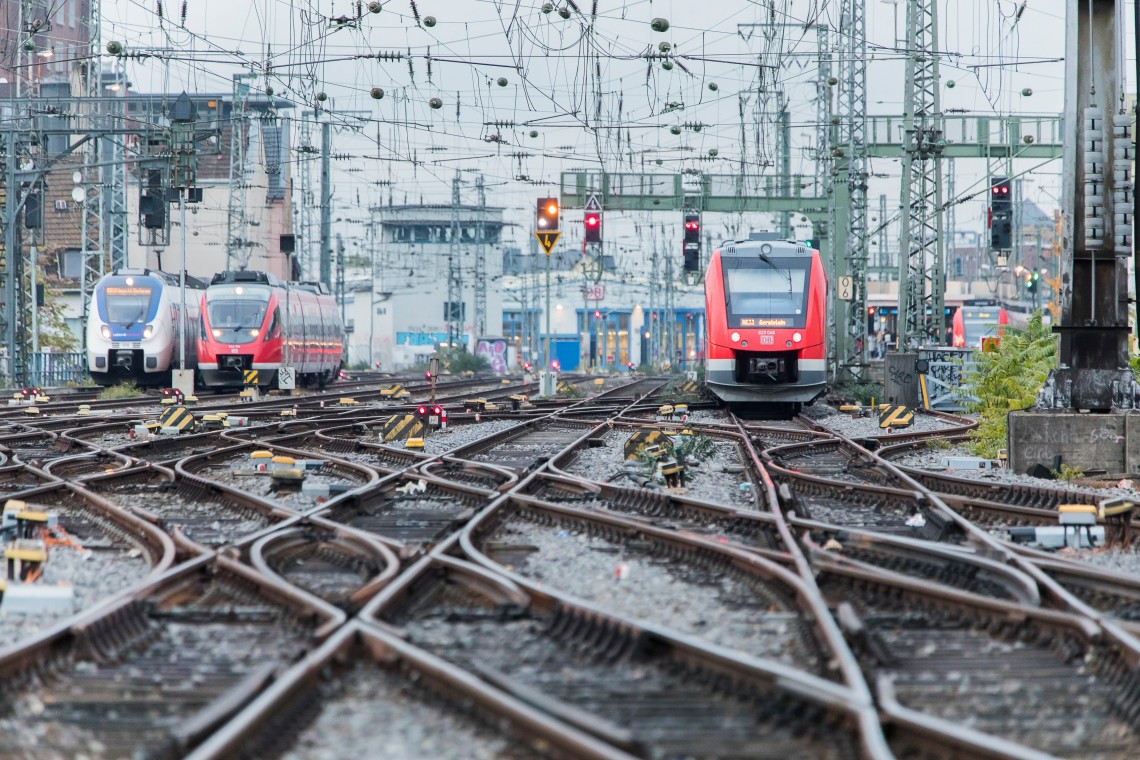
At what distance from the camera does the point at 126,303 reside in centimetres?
3509

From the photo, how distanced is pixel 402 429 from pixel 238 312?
64.8ft

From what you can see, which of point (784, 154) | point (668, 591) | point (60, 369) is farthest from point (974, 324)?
point (668, 591)

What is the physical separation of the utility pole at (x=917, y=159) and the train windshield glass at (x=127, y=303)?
729 inches

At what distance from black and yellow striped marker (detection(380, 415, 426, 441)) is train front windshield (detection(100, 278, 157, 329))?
64.1ft

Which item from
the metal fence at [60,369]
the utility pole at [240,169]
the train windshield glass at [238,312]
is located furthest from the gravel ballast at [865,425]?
the metal fence at [60,369]

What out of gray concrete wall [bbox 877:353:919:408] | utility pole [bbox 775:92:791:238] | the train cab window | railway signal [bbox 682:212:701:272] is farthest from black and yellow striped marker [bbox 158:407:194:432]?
utility pole [bbox 775:92:791:238]

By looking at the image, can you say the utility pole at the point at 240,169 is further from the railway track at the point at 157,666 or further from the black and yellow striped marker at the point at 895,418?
the railway track at the point at 157,666

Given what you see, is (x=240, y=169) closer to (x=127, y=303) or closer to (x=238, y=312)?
(x=238, y=312)

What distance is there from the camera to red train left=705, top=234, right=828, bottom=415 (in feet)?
77.6

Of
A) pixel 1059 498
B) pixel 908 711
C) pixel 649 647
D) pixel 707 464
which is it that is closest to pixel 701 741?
pixel 908 711

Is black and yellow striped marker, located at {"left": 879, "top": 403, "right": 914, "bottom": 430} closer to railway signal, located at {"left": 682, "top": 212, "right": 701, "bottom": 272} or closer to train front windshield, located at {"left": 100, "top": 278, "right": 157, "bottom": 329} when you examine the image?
railway signal, located at {"left": 682, "top": 212, "right": 701, "bottom": 272}

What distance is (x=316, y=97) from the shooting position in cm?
2695

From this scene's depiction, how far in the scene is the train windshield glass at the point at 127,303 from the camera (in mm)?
35031

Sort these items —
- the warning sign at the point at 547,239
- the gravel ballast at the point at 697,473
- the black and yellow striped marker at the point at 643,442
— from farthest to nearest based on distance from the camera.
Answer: the warning sign at the point at 547,239 < the black and yellow striped marker at the point at 643,442 < the gravel ballast at the point at 697,473
